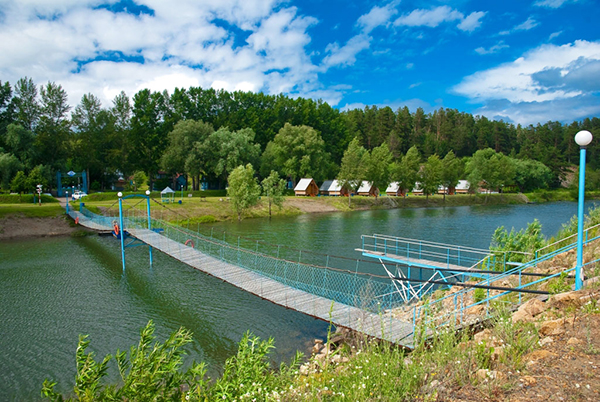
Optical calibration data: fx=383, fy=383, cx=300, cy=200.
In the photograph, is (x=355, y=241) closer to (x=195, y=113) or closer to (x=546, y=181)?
(x=195, y=113)

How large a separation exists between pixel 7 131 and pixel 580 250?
208 feet

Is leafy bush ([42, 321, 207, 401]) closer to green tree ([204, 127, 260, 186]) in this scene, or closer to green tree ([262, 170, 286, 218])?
green tree ([262, 170, 286, 218])

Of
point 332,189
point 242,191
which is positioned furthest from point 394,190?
point 242,191

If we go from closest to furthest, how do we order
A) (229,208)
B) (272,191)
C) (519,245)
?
(519,245) < (229,208) < (272,191)

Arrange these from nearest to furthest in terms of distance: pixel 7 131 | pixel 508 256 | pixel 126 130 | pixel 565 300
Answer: pixel 565 300
pixel 508 256
pixel 7 131
pixel 126 130

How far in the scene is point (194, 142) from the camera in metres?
58.7

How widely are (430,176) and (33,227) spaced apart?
62.8m

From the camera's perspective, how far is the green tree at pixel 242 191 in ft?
151

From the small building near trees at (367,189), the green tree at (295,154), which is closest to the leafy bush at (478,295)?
the green tree at (295,154)

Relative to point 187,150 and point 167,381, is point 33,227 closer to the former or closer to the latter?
point 187,150

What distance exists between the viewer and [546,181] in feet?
288

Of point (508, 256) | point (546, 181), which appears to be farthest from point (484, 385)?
point (546, 181)

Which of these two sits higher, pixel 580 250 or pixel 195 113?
pixel 195 113

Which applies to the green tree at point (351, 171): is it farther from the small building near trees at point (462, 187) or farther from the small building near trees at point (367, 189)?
the small building near trees at point (462, 187)
